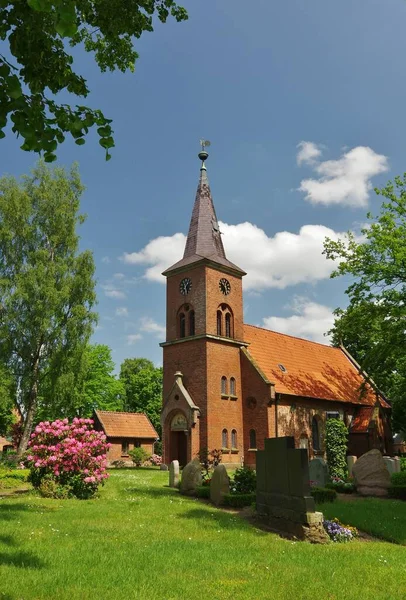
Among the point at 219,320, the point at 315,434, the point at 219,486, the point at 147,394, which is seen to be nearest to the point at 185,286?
the point at 219,320

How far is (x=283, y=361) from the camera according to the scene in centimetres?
3284

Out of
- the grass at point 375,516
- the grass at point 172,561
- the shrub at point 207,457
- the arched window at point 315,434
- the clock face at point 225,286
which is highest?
the clock face at point 225,286

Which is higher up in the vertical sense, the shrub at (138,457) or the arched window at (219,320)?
the arched window at (219,320)

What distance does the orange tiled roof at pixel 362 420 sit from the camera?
32.7 m

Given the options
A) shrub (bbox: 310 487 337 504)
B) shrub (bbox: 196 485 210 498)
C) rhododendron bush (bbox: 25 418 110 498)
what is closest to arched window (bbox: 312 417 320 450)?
shrub (bbox: 310 487 337 504)

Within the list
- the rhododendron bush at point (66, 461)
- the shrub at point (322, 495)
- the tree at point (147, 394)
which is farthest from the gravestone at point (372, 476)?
the tree at point (147, 394)

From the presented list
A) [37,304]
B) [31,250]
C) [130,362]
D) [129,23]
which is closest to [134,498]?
[129,23]

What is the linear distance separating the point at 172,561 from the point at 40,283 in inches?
859

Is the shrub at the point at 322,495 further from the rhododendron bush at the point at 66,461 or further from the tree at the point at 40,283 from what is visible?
the tree at the point at 40,283

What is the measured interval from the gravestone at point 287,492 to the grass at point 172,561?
20.1 inches

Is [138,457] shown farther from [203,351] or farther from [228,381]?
[203,351]

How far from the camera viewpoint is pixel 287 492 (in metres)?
10.2

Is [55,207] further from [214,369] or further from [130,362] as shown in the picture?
[130,362]

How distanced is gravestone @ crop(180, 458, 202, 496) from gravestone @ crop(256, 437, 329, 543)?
4.94 m
